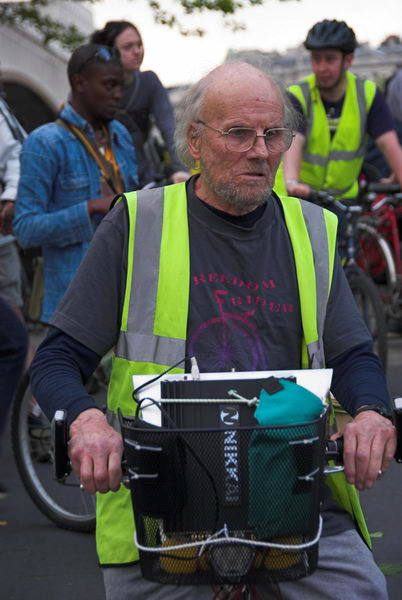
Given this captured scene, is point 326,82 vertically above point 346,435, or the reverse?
point 326,82

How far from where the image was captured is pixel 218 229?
110 inches

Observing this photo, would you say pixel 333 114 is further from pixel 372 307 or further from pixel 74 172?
pixel 74 172

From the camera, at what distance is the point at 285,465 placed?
2.00m

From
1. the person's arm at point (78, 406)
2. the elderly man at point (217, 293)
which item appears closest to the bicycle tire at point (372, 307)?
the elderly man at point (217, 293)

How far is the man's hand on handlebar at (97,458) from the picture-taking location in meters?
2.14

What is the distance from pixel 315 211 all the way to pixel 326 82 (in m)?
4.01

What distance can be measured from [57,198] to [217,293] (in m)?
2.83

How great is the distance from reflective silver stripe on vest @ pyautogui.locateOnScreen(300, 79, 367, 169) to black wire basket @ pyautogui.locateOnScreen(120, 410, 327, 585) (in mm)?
4886

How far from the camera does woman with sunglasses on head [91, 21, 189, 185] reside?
7586 mm

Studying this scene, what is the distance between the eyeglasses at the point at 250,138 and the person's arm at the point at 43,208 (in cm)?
252

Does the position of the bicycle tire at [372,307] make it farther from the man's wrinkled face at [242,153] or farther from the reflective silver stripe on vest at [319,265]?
the man's wrinkled face at [242,153]

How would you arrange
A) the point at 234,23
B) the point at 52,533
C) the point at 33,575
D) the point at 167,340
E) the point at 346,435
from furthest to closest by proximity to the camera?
the point at 234,23
the point at 52,533
the point at 33,575
the point at 167,340
the point at 346,435

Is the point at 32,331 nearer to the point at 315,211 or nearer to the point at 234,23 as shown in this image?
the point at 234,23

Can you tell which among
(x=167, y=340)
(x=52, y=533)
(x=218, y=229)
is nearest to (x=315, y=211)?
(x=218, y=229)
